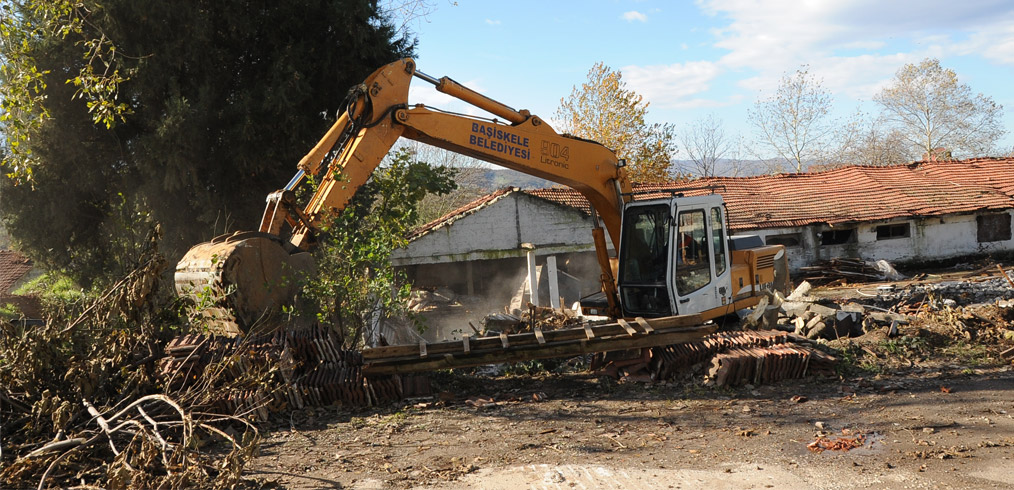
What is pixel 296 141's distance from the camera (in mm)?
15750

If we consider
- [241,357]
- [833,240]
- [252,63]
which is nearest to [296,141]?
[252,63]

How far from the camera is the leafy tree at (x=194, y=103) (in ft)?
49.5

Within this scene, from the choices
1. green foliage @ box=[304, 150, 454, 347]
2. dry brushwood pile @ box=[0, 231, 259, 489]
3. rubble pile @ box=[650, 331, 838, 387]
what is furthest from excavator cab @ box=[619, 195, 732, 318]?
dry brushwood pile @ box=[0, 231, 259, 489]

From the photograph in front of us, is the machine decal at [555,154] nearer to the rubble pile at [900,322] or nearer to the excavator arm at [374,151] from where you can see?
the excavator arm at [374,151]

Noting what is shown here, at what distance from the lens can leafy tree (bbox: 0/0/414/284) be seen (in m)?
15.1

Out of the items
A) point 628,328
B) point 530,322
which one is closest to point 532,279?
point 530,322

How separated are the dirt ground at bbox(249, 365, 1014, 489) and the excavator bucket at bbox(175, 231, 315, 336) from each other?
1.31m

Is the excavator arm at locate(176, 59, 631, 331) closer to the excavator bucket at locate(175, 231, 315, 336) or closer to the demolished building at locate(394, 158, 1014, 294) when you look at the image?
the excavator bucket at locate(175, 231, 315, 336)

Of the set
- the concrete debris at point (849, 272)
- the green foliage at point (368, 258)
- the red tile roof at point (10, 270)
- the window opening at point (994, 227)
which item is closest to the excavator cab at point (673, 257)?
the green foliage at point (368, 258)

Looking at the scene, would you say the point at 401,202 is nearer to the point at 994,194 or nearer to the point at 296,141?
the point at 296,141

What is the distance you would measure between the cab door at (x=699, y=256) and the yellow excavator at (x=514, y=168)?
0.01 metres

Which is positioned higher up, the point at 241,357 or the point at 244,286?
the point at 244,286

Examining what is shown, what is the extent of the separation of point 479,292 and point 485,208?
484cm

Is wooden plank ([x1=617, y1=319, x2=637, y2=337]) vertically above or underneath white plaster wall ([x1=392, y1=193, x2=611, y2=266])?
underneath
